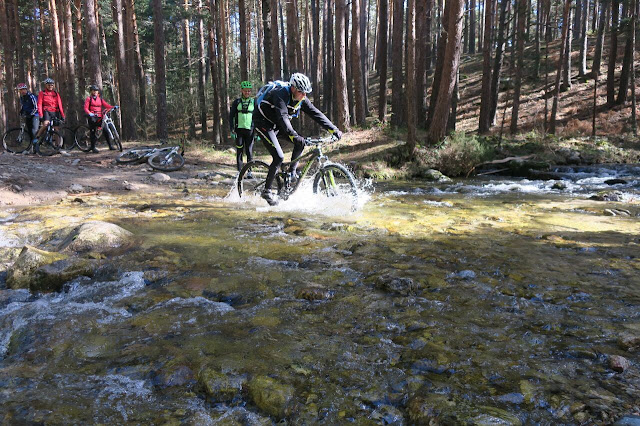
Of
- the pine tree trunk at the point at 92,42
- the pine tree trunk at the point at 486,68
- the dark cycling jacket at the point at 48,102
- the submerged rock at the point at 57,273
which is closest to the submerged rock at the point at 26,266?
the submerged rock at the point at 57,273

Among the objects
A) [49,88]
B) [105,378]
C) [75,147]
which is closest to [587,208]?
[105,378]

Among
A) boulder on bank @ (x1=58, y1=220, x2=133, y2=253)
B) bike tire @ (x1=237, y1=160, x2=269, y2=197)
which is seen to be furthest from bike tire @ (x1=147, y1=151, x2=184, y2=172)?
boulder on bank @ (x1=58, y1=220, x2=133, y2=253)

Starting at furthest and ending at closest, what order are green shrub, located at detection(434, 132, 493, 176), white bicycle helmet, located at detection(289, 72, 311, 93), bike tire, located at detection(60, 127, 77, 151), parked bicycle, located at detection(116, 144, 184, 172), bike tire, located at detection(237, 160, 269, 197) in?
bike tire, located at detection(60, 127, 77, 151)
green shrub, located at detection(434, 132, 493, 176)
parked bicycle, located at detection(116, 144, 184, 172)
bike tire, located at detection(237, 160, 269, 197)
white bicycle helmet, located at detection(289, 72, 311, 93)

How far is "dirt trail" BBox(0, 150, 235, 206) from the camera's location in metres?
8.60

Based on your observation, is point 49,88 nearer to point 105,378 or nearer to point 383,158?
point 383,158

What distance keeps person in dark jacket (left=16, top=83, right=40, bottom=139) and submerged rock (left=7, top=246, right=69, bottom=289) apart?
11.1 metres

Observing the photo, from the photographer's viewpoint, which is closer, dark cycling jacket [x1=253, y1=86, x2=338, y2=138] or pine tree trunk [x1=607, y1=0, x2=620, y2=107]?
dark cycling jacket [x1=253, y1=86, x2=338, y2=138]

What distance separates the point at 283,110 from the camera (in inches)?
277

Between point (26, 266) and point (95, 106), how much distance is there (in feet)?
37.5

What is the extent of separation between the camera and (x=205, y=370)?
2.60 m

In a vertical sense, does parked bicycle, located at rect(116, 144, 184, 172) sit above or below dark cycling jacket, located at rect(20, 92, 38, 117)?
below

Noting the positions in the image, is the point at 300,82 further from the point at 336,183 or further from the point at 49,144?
the point at 49,144

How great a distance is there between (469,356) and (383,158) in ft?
41.1

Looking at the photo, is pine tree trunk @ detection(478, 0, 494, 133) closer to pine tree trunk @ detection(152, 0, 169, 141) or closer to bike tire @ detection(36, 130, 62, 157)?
pine tree trunk @ detection(152, 0, 169, 141)
